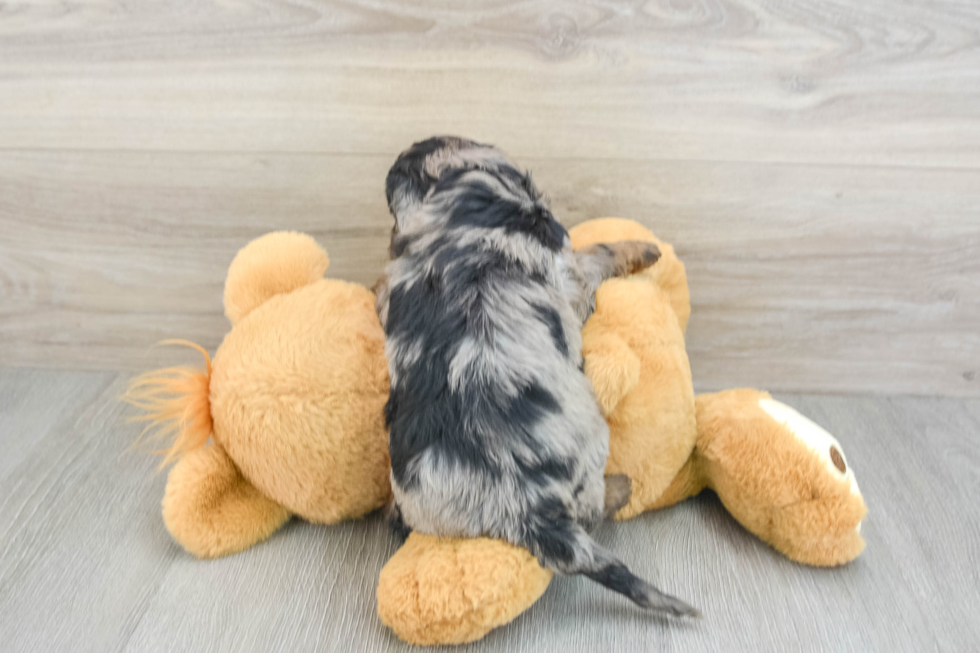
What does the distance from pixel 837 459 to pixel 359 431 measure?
0.55m

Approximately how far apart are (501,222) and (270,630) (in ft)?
1.62

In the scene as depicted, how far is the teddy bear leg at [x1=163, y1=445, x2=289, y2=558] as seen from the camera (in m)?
0.77

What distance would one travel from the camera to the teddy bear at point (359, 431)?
748 mm

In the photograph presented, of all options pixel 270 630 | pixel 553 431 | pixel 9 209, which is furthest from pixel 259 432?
pixel 9 209

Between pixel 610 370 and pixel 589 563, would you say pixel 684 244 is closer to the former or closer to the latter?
pixel 610 370

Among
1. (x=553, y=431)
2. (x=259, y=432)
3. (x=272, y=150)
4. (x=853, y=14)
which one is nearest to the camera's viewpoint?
(x=553, y=431)

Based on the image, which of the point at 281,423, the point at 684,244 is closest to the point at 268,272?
the point at 281,423

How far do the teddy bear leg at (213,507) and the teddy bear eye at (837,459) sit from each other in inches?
26.1

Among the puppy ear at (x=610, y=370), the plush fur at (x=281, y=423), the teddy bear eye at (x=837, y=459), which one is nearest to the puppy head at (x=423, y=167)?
the plush fur at (x=281, y=423)

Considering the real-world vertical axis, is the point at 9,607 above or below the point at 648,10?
below

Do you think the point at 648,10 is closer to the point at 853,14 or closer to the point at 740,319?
the point at 853,14

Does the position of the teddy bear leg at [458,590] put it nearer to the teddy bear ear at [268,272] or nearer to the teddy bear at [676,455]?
the teddy bear at [676,455]

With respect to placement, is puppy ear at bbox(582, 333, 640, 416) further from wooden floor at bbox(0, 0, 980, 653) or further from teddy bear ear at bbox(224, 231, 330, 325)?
teddy bear ear at bbox(224, 231, 330, 325)

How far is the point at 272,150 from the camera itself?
96 cm
